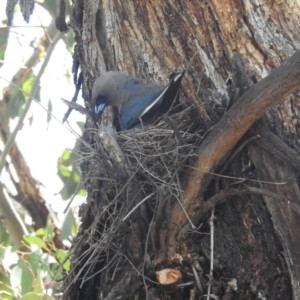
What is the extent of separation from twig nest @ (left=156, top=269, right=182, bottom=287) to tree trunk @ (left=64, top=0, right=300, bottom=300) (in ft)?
0.06

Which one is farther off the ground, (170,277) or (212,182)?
(212,182)

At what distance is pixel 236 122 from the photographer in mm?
2211

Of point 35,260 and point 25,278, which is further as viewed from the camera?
point 35,260

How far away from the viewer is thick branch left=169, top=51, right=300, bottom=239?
2.11 meters

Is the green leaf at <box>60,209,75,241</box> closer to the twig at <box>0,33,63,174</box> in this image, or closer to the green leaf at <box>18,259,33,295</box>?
the twig at <box>0,33,63,174</box>

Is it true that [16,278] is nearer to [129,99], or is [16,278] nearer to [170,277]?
[129,99]

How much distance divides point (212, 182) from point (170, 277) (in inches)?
14.8

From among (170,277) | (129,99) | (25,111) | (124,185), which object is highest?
(25,111)

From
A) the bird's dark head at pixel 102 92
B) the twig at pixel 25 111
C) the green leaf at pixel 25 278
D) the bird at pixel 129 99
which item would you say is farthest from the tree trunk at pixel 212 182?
the twig at pixel 25 111

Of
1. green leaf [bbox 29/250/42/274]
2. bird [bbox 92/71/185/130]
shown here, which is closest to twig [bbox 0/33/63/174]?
green leaf [bbox 29/250/42/274]

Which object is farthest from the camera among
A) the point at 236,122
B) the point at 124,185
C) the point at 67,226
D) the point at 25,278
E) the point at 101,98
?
the point at 67,226

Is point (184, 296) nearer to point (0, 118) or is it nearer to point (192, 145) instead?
point (192, 145)

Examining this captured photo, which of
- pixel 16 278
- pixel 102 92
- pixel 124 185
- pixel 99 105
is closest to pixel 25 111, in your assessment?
pixel 16 278

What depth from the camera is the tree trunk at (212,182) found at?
7.35 ft
